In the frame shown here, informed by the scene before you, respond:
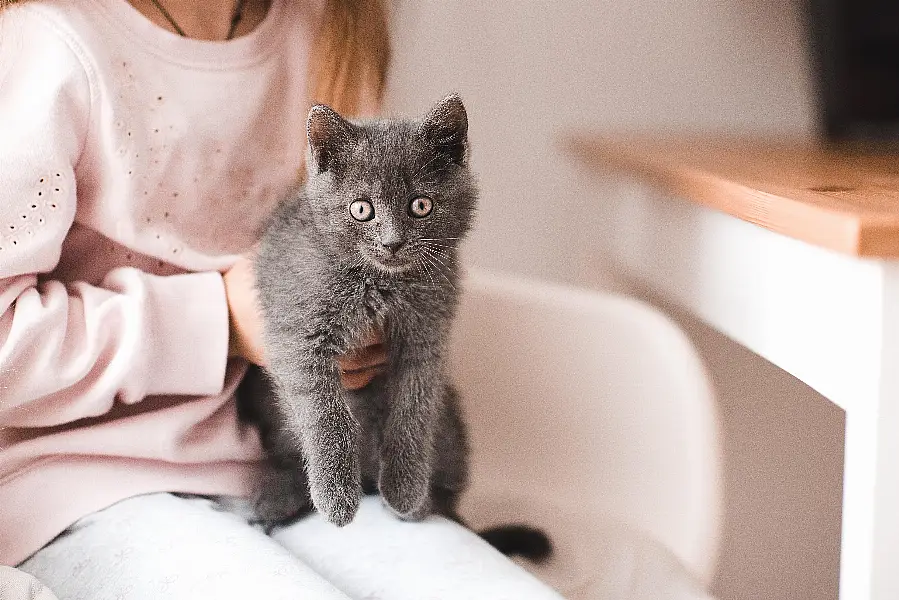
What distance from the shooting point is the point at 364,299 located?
0.72 meters

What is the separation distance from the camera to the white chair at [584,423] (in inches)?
36.2

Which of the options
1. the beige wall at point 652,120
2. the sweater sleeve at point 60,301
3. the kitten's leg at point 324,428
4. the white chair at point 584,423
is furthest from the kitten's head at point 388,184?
the beige wall at point 652,120

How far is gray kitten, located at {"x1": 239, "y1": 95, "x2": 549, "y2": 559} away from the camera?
0.67m

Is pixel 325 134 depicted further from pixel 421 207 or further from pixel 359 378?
pixel 359 378

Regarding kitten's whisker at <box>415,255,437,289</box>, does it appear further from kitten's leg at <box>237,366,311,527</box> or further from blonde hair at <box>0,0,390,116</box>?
blonde hair at <box>0,0,390,116</box>

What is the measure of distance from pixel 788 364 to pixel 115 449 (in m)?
0.62

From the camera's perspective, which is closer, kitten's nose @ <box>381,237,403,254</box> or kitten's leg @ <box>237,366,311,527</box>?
kitten's nose @ <box>381,237,403,254</box>

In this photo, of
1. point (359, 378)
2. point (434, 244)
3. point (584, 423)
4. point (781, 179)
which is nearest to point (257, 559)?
point (359, 378)

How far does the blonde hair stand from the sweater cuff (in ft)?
0.91

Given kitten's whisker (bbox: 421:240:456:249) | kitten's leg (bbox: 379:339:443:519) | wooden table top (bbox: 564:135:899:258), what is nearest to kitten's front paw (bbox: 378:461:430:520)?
kitten's leg (bbox: 379:339:443:519)

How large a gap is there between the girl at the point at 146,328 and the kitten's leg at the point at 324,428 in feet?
0.19

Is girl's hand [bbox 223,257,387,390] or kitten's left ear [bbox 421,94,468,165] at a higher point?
kitten's left ear [bbox 421,94,468,165]

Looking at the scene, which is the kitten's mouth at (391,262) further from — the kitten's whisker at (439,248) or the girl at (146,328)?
the girl at (146,328)

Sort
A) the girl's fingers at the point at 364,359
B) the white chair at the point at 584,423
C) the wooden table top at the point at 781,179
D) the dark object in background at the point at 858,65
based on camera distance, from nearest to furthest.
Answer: the wooden table top at the point at 781,179, the girl's fingers at the point at 364,359, the white chair at the point at 584,423, the dark object in background at the point at 858,65
